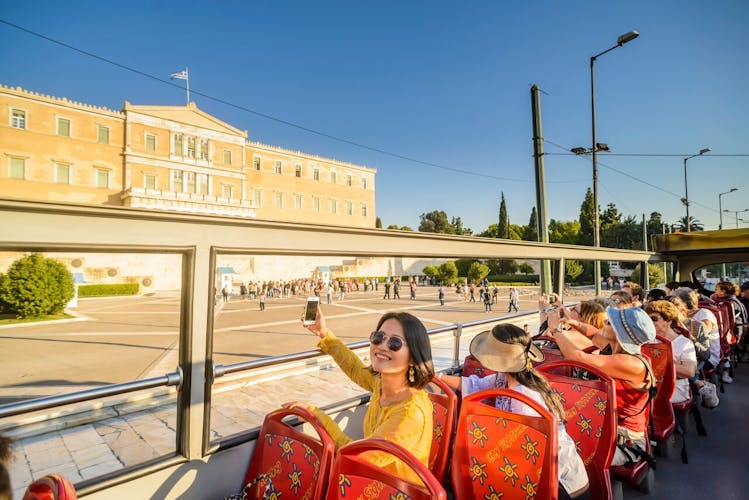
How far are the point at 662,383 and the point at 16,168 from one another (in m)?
55.5

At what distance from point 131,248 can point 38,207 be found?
0.38 meters

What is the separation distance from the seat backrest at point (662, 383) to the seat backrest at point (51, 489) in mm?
3742

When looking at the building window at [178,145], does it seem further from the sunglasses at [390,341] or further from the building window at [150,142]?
the sunglasses at [390,341]

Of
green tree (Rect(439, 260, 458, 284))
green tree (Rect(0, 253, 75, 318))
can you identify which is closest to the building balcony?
green tree (Rect(0, 253, 75, 318))

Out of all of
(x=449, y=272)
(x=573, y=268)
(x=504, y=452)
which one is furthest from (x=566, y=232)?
(x=504, y=452)

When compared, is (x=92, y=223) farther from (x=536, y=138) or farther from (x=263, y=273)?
(x=263, y=273)

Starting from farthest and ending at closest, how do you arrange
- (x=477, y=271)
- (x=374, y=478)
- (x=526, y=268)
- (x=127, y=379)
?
1. (x=526, y=268)
2. (x=477, y=271)
3. (x=127, y=379)
4. (x=374, y=478)

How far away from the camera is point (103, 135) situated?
→ 4397 centimetres

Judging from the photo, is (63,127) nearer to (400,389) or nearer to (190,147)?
(190,147)

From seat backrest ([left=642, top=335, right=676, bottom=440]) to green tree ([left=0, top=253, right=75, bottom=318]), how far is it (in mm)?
21893

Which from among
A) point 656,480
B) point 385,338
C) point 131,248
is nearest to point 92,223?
point 131,248

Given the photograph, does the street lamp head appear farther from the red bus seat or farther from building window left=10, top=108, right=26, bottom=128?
building window left=10, top=108, right=26, bottom=128

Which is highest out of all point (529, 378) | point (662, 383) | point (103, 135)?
point (103, 135)

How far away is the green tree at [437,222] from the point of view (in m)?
84.7
